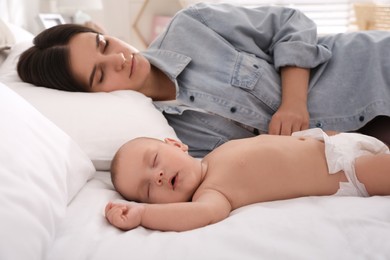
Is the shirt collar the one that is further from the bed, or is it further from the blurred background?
the blurred background

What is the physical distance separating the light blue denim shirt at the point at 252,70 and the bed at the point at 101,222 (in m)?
0.45

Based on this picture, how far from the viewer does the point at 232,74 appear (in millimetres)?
1300

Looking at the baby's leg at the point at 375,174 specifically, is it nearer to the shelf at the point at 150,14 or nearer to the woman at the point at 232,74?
the woman at the point at 232,74

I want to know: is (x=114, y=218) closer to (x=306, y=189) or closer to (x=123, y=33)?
(x=306, y=189)

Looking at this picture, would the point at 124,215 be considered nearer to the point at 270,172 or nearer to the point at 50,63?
the point at 270,172

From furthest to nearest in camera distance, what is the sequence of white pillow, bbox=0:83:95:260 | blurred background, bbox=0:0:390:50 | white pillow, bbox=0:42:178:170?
1. blurred background, bbox=0:0:390:50
2. white pillow, bbox=0:42:178:170
3. white pillow, bbox=0:83:95:260

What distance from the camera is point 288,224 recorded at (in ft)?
2.22

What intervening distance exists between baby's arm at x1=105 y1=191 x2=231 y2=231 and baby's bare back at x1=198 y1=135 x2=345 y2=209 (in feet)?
0.35

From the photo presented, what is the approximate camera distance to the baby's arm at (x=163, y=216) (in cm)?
73

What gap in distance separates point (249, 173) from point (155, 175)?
18cm

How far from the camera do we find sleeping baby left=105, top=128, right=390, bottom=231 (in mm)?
865

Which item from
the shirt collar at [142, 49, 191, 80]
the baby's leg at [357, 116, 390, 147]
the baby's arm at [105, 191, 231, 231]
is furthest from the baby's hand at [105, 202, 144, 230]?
the baby's leg at [357, 116, 390, 147]

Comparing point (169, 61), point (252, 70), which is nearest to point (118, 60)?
point (169, 61)

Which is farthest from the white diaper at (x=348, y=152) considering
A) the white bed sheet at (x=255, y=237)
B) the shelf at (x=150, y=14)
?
the shelf at (x=150, y=14)
